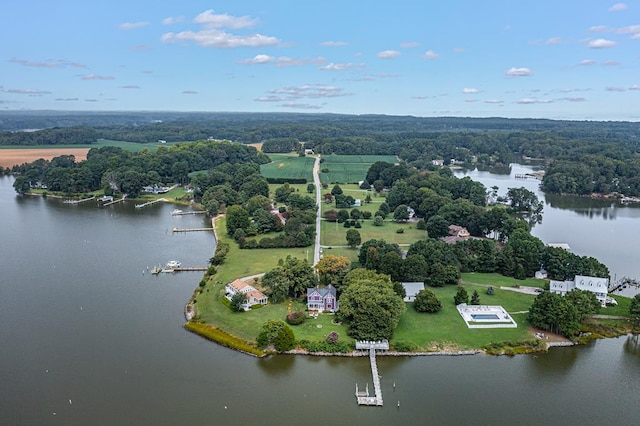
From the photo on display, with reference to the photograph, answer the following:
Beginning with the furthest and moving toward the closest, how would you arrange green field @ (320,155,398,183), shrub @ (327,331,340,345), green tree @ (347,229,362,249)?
green field @ (320,155,398,183)
green tree @ (347,229,362,249)
shrub @ (327,331,340,345)

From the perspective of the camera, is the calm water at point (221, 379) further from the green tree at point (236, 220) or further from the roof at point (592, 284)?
the green tree at point (236, 220)

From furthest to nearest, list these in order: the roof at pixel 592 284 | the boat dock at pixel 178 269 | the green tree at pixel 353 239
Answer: the green tree at pixel 353 239 → the boat dock at pixel 178 269 → the roof at pixel 592 284

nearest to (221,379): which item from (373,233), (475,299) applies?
(475,299)

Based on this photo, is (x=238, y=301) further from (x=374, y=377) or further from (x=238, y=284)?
(x=374, y=377)

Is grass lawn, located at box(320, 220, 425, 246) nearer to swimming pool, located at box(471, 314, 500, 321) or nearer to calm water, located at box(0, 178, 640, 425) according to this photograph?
swimming pool, located at box(471, 314, 500, 321)

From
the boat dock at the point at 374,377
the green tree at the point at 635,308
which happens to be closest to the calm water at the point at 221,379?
the boat dock at the point at 374,377

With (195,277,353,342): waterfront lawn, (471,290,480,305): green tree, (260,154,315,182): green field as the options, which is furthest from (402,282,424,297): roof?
(260,154,315,182): green field

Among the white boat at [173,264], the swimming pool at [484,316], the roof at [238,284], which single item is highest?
the roof at [238,284]
